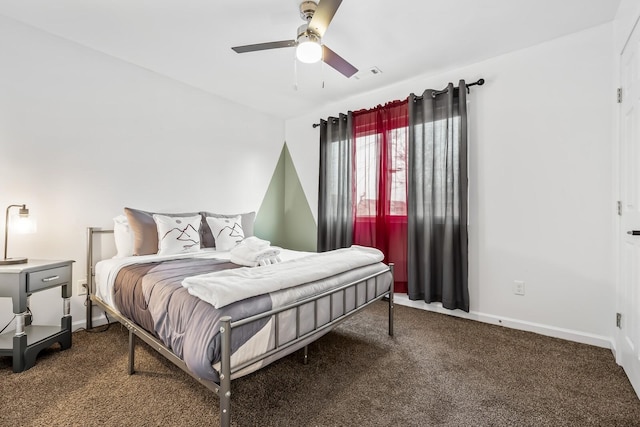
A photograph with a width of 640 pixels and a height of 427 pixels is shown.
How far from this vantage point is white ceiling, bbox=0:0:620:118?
6.82ft

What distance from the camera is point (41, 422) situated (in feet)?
4.61

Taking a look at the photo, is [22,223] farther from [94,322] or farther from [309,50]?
[309,50]

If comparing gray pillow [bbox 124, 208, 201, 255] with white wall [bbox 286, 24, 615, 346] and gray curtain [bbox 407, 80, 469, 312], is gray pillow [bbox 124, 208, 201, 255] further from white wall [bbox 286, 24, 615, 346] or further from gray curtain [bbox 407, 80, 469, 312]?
white wall [bbox 286, 24, 615, 346]

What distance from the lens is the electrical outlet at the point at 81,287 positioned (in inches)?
102

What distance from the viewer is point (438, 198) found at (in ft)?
9.59

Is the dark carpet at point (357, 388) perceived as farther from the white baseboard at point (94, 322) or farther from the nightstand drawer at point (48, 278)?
the nightstand drawer at point (48, 278)

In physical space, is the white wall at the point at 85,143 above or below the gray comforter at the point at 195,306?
above

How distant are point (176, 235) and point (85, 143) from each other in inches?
44.8

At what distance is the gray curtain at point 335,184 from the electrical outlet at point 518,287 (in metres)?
1.68

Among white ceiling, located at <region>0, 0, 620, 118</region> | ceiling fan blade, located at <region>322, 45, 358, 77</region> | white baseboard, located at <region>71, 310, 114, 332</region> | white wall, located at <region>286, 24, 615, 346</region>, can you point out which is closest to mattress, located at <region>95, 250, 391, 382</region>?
white baseboard, located at <region>71, 310, 114, 332</region>

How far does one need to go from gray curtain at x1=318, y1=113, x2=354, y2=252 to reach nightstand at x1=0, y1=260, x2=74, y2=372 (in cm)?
256

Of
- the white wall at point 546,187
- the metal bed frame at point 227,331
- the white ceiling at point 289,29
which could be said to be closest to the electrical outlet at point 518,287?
the white wall at point 546,187

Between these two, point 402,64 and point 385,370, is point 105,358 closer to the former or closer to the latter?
point 385,370

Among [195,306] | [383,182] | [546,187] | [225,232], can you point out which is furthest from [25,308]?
[546,187]
